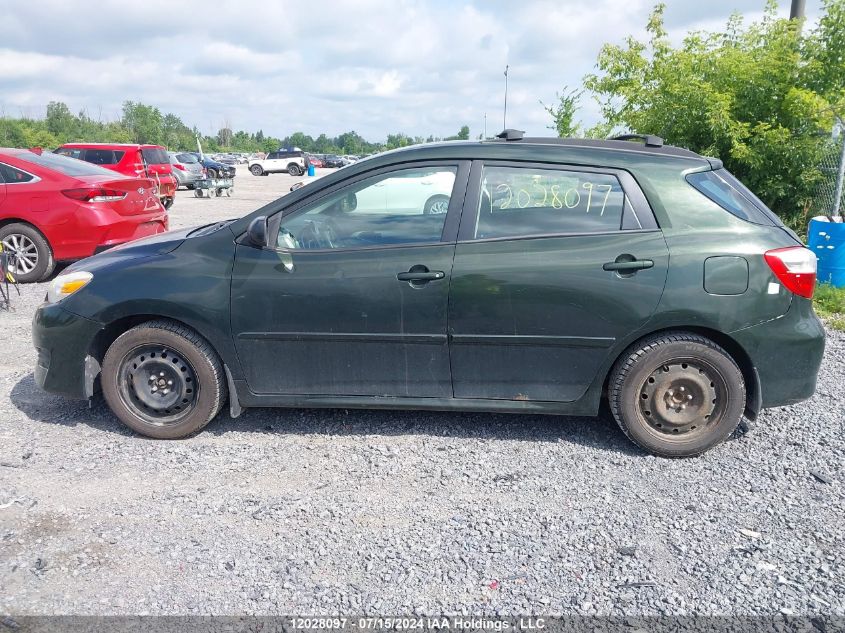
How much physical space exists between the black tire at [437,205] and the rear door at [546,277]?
0.13 meters

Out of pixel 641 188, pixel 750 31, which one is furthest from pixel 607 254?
pixel 750 31

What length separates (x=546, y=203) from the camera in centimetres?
380

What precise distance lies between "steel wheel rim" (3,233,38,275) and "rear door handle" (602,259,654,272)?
7.46 m

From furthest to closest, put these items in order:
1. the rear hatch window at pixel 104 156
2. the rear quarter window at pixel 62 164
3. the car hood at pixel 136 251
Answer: the rear hatch window at pixel 104 156 < the rear quarter window at pixel 62 164 < the car hood at pixel 136 251

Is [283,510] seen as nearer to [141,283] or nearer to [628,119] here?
[141,283]

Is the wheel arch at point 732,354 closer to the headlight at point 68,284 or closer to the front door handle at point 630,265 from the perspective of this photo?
the front door handle at point 630,265

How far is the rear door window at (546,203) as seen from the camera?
3750 mm

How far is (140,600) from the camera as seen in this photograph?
2625 mm

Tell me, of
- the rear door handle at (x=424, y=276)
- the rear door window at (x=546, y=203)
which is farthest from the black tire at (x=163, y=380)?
the rear door window at (x=546, y=203)

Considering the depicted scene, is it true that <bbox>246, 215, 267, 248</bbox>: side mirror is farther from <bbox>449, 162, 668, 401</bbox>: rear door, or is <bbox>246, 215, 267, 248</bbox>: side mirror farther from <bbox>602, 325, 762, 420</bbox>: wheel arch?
<bbox>602, 325, 762, 420</bbox>: wheel arch

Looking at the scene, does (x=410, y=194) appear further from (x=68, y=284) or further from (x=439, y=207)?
(x=68, y=284)

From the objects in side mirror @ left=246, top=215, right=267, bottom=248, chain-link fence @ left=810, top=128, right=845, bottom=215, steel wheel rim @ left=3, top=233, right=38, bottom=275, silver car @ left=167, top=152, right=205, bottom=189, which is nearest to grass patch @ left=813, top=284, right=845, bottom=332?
chain-link fence @ left=810, top=128, right=845, bottom=215

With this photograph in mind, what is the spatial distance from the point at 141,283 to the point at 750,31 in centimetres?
992

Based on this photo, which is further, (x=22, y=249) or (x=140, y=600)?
(x=22, y=249)
